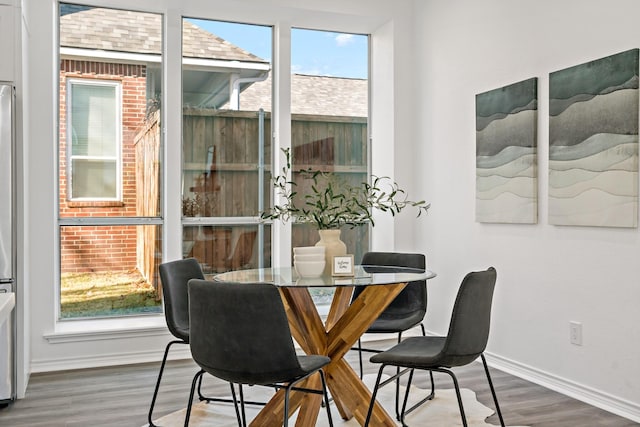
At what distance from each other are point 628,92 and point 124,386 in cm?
330

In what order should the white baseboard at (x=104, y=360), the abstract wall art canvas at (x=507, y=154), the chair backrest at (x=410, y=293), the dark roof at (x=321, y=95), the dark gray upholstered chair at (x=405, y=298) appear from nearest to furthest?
the dark gray upholstered chair at (x=405, y=298), the chair backrest at (x=410, y=293), the abstract wall art canvas at (x=507, y=154), the white baseboard at (x=104, y=360), the dark roof at (x=321, y=95)

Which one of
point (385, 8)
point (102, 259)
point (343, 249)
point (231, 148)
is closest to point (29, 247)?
point (102, 259)

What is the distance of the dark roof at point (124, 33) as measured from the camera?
14.8 ft

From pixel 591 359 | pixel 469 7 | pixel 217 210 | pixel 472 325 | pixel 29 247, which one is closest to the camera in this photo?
pixel 472 325

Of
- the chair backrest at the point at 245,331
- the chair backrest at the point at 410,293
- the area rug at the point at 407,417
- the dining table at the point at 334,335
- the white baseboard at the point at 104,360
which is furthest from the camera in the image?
the white baseboard at the point at 104,360

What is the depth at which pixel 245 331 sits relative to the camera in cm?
228

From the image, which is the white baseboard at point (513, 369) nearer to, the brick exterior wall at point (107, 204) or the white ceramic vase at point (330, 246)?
the brick exterior wall at point (107, 204)

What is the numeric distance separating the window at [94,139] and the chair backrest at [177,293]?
1.39m

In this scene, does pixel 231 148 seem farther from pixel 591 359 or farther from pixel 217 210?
pixel 591 359

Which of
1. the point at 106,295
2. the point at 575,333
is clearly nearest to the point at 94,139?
the point at 106,295

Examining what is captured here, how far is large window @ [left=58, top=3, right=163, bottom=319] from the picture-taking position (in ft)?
14.7

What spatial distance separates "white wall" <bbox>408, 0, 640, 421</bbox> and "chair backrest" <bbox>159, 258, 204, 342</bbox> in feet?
6.64

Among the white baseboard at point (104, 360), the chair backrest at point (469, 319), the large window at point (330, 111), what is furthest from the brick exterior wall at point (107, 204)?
the chair backrest at point (469, 319)

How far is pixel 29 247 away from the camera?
4121 millimetres
